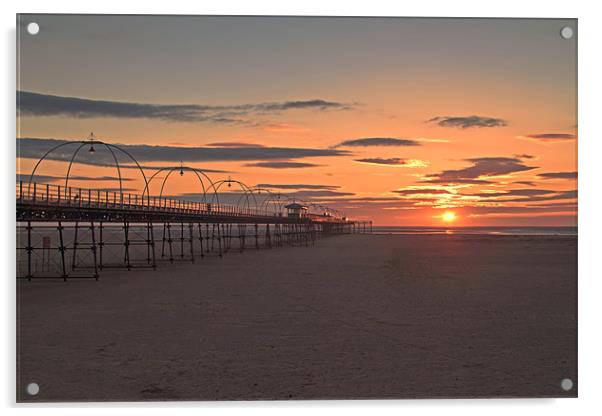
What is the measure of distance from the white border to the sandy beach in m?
0.31

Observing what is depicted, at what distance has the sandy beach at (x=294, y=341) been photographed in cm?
912

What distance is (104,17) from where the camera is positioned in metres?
10.4

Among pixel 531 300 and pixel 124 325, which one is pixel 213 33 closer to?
pixel 124 325

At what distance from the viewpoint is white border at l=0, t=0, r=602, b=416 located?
9.79m

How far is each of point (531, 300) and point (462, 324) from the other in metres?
4.71

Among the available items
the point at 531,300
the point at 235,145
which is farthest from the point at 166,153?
the point at 531,300

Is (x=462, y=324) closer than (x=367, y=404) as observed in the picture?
No
